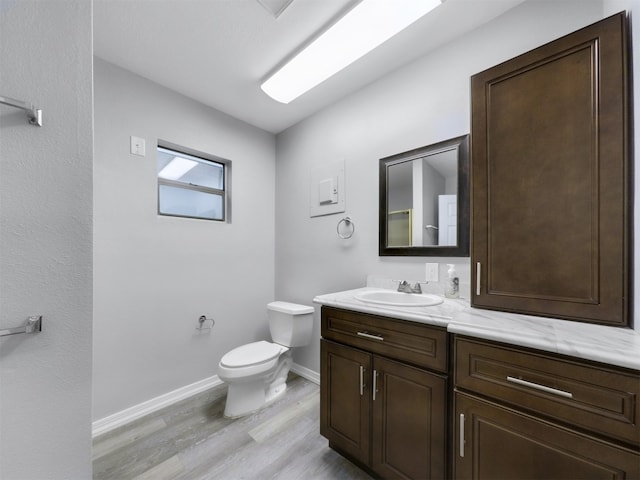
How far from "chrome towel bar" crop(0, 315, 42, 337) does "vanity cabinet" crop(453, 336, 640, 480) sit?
54.3 inches

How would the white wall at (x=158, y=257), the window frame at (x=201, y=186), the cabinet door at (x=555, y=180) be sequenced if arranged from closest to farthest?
1. the cabinet door at (x=555, y=180)
2. the white wall at (x=158, y=257)
3. the window frame at (x=201, y=186)

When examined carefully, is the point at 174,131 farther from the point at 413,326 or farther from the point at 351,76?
the point at 413,326

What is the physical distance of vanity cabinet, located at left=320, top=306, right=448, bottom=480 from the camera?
40.4 inches

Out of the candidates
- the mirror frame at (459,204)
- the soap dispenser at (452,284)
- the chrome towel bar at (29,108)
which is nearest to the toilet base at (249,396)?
the mirror frame at (459,204)

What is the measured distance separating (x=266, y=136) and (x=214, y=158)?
2.11ft

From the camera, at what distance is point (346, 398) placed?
1.34 meters

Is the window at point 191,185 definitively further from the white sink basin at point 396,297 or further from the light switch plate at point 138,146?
the white sink basin at point 396,297

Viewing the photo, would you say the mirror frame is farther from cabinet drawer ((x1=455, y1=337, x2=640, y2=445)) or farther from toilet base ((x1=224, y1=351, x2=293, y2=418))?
toilet base ((x1=224, y1=351, x2=293, y2=418))

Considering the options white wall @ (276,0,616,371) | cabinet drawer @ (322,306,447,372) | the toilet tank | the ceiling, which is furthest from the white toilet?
the ceiling

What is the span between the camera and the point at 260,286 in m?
2.56

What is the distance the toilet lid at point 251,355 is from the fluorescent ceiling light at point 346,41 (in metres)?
1.94

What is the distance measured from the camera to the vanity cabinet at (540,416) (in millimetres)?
674

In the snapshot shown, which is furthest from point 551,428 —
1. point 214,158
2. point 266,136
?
point 266,136

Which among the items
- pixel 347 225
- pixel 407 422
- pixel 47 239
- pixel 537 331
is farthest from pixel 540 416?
pixel 47 239
